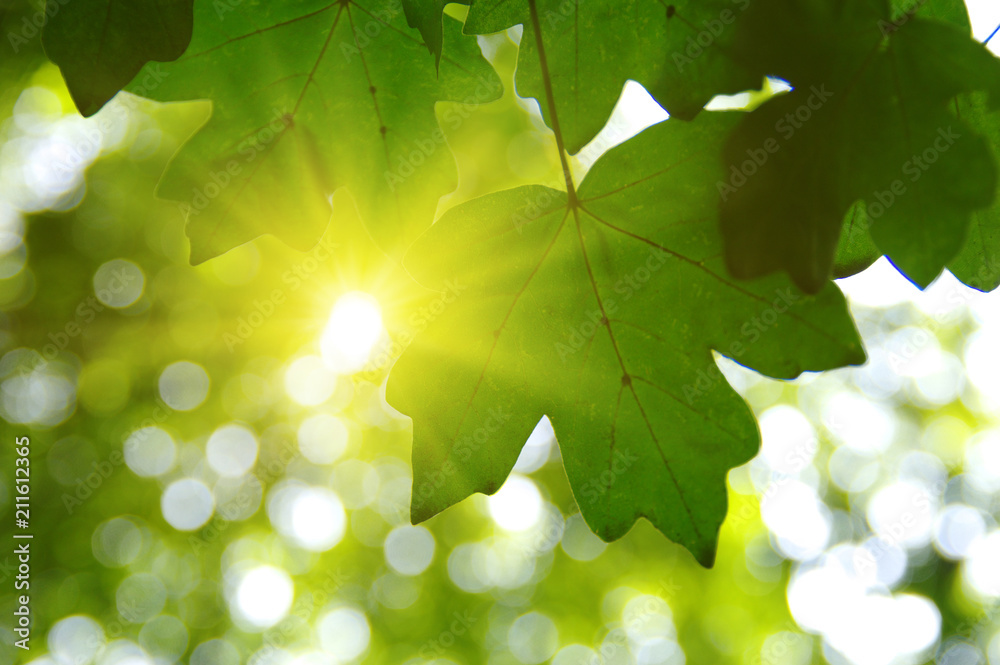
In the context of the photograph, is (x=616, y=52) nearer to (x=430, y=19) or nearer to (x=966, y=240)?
(x=430, y=19)

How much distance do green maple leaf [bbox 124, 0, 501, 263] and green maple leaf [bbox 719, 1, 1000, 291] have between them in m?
0.67

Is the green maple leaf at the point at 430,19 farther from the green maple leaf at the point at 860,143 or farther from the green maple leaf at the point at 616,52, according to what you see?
the green maple leaf at the point at 860,143

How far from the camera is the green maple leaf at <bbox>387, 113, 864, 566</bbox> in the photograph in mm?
1188

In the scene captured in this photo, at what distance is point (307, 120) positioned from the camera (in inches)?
54.2

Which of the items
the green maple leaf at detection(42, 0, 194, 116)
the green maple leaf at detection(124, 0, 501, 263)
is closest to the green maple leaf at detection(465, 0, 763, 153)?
the green maple leaf at detection(124, 0, 501, 263)

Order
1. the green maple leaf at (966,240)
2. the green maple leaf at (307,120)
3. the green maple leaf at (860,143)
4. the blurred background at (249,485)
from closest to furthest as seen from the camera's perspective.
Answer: the green maple leaf at (860,143) → the green maple leaf at (966,240) → the green maple leaf at (307,120) → the blurred background at (249,485)

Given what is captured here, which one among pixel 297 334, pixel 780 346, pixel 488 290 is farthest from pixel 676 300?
pixel 297 334

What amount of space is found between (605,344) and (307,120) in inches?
32.4

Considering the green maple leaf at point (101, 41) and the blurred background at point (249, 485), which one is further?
the blurred background at point (249, 485)

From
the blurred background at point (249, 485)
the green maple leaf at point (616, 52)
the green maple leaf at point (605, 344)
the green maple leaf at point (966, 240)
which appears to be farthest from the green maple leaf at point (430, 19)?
the blurred background at point (249, 485)

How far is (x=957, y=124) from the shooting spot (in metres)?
1.00

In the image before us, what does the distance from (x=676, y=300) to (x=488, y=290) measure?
386 millimetres

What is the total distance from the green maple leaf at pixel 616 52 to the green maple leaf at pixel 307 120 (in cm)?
25

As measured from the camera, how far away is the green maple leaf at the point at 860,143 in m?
0.99
